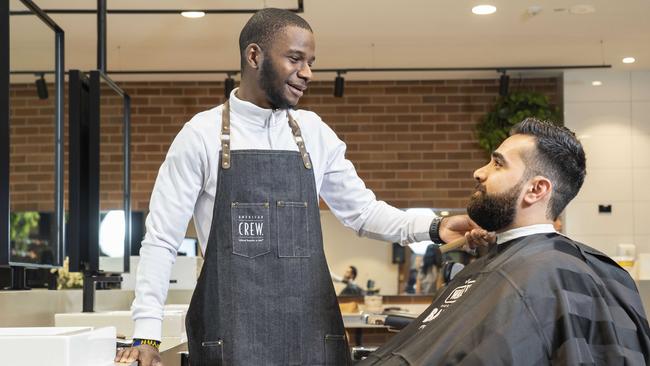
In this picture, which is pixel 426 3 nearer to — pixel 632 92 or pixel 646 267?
pixel 646 267

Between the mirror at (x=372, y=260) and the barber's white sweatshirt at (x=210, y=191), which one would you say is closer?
the barber's white sweatshirt at (x=210, y=191)

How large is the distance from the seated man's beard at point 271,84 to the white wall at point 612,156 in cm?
642

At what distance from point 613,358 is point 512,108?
21.6 ft

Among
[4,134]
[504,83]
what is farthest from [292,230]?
[504,83]

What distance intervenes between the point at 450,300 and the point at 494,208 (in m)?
0.22

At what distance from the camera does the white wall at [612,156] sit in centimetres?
815

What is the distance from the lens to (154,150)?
27.7 ft

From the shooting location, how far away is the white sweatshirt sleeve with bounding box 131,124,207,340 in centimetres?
195

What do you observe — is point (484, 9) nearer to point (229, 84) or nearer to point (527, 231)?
point (229, 84)

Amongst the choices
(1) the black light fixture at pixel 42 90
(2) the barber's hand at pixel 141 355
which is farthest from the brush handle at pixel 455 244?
(1) the black light fixture at pixel 42 90

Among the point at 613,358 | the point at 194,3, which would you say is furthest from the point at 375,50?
the point at 613,358

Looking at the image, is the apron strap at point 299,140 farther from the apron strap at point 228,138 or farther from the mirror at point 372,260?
the mirror at point 372,260

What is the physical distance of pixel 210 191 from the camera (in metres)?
2.05

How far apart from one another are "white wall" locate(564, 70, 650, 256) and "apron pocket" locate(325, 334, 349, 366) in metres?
6.33
